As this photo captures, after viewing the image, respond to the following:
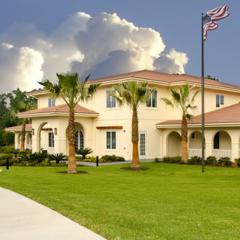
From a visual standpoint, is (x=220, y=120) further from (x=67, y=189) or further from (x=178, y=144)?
(x=67, y=189)

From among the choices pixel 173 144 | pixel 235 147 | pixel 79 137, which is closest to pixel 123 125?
pixel 173 144

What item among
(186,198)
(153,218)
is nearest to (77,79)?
(186,198)

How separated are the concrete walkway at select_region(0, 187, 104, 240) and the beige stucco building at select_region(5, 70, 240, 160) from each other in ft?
79.5

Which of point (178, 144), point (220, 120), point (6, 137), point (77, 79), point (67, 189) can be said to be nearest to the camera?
point (67, 189)

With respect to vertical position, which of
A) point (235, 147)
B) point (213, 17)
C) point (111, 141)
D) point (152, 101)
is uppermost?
point (213, 17)

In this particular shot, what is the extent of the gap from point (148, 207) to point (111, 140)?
2564 cm

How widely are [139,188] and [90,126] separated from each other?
72.3 ft

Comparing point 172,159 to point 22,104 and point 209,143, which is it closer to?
point 209,143

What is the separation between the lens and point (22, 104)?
1982 inches

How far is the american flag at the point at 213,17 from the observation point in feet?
87.6

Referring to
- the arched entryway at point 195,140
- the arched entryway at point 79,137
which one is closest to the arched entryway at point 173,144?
the arched entryway at point 195,140

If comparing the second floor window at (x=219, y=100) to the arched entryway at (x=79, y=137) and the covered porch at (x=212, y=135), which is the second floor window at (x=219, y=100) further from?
the arched entryway at (x=79, y=137)

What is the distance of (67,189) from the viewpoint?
1705 centimetres

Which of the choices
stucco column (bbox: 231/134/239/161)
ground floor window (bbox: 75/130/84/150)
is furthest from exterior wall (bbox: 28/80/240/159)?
stucco column (bbox: 231/134/239/161)
